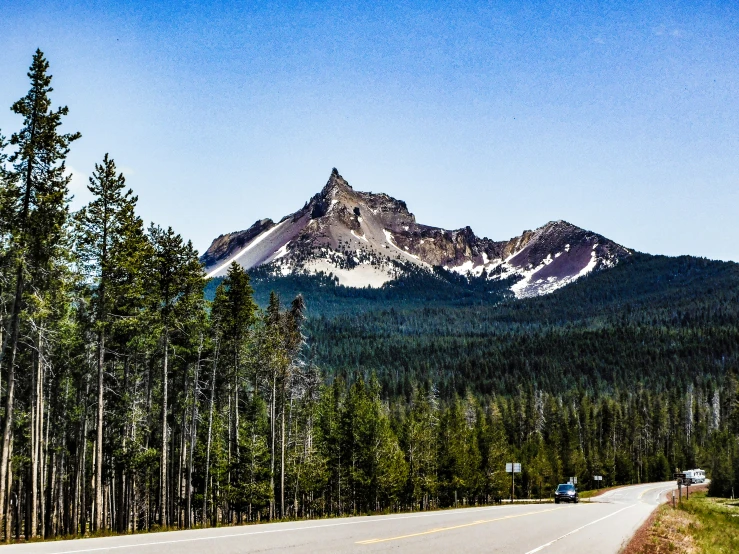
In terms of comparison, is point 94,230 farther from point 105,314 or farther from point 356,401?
point 356,401

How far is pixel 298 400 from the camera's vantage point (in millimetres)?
65062

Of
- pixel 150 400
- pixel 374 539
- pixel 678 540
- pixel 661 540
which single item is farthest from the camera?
pixel 150 400

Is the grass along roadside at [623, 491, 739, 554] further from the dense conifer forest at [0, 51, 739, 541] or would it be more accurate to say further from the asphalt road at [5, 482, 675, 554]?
the dense conifer forest at [0, 51, 739, 541]

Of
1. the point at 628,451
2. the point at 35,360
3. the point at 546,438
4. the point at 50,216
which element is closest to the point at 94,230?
the point at 50,216

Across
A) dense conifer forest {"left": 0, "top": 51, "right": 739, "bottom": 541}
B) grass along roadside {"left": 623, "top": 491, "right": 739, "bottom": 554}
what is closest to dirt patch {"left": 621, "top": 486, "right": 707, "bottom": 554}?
grass along roadside {"left": 623, "top": 491, "right": 739, "bottom": 554}

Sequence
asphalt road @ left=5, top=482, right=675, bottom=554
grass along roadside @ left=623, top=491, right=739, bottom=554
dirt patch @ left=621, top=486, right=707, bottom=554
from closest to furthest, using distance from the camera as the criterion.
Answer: asphalt road @ left=5, top=482, right=675, bottom=554, dirt patch @ left=621, top=486, right=707, bottom=554, grass along roadside @ left=623, top=491, right=739, bottom=554

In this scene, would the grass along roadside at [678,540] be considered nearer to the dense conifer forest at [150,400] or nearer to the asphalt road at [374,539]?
the asphalt road at [374,539]

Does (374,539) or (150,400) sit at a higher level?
(150,400)

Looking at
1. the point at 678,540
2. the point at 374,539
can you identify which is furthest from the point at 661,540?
the point at 374,539

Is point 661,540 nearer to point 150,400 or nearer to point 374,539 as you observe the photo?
point 374,539

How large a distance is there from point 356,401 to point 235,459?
14.8 metres

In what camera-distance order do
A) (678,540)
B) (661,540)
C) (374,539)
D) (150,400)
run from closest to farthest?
(374,539), (661,540), (678,540), (150,400)

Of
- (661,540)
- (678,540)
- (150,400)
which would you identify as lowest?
(678,540)

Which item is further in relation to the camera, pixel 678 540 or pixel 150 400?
pixel 150 400
